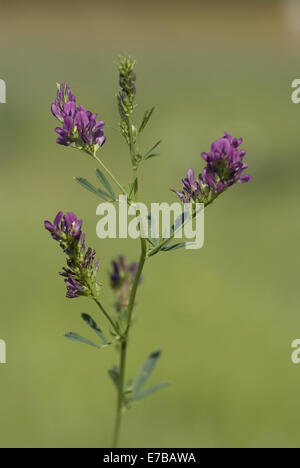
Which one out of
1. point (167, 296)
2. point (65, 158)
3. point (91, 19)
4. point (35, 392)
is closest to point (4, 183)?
point (65, 158)

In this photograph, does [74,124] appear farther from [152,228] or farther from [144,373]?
[144,373]

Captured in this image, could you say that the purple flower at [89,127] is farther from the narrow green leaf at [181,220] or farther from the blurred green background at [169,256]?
the blurred green background at [169,256]

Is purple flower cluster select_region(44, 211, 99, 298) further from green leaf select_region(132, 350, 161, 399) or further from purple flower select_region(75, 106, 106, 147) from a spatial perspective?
green leaf select_region(132, 350, 161, 399)

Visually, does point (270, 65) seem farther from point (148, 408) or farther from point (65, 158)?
point (148, 408)

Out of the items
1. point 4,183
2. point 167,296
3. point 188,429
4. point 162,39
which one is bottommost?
point 188,429
